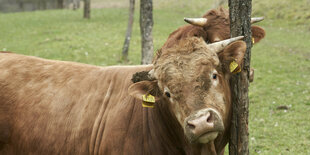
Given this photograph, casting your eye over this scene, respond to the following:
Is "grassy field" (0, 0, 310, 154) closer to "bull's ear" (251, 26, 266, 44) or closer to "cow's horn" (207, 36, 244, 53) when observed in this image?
"bull's ear" (251, 26, 266, 44)

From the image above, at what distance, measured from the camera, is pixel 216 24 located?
6438mm

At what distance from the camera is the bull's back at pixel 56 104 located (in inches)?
181

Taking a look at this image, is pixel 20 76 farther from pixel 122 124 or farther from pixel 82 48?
pixel 82 48

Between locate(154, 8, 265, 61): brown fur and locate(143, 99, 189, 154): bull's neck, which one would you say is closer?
locate(143, 99, 189, 154): bull's neck

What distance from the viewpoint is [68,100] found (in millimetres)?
4781

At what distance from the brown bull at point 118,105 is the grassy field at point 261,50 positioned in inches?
133

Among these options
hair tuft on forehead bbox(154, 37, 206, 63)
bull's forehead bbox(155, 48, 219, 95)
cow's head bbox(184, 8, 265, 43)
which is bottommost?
bull's forehead bbox(155, 48, 219, 95)

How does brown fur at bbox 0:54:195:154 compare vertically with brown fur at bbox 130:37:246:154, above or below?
below

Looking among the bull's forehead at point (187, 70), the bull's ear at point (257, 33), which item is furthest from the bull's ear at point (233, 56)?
the bull's ear at point (257, 33)

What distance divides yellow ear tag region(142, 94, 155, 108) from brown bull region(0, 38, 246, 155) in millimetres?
59

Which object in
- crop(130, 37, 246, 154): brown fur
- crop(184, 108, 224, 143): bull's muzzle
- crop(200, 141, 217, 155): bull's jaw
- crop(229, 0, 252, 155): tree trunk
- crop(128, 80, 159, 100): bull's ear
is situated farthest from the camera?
crop(229, 0, 252, 155): tree trunk

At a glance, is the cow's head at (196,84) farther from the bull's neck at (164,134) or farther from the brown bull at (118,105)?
the bull's neck at (164,134)

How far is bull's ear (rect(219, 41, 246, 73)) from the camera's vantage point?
12.8 ft

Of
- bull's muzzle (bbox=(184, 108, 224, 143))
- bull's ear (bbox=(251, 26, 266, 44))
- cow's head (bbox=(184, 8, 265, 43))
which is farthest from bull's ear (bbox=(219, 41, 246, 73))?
bull's ear (bbox=(251, 26, 266, 44))
